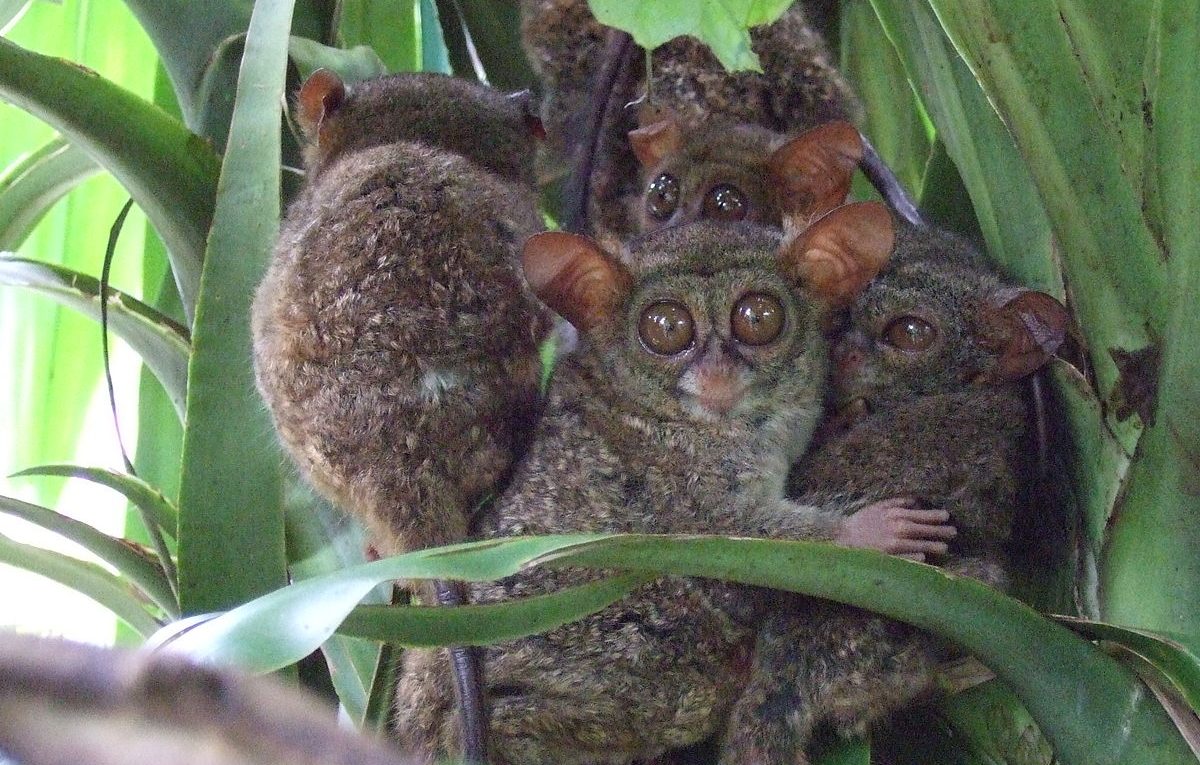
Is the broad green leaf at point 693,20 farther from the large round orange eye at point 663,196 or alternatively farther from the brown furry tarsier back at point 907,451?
the large round orange eye at point 663,196

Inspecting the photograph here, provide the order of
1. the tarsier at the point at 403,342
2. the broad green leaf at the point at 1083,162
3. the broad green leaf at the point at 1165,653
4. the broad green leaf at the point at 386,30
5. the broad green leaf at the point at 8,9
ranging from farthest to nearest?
the broad green leaf at the point at 386,30 < the broad green leaf at the point at 8,9 < the tarsier at the point at 403,342 < the broad green leaf at the point at 1083,162 < the broad green leaf at the point at 1165,653

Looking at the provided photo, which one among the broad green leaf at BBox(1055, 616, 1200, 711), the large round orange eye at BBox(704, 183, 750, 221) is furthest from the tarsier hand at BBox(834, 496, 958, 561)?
the large round orange eye at BBox(704, 183, 750, 221)

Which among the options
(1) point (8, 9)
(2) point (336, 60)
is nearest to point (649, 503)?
(2) point (336, 60)

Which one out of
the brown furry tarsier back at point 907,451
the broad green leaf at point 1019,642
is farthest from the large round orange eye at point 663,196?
the broad green leaf at point 1019,642

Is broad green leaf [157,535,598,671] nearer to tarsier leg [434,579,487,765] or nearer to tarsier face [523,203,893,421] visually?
tarsier leg [434,579,487,765]

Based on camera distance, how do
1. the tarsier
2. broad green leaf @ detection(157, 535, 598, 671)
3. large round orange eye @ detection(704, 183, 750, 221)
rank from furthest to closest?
large round orange eye @ detection(704, 183, 750, 221) → the tarsier → broad green leaf @ detection(157, 535, 598, 671)

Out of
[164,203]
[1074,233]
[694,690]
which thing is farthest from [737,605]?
[164,203]
